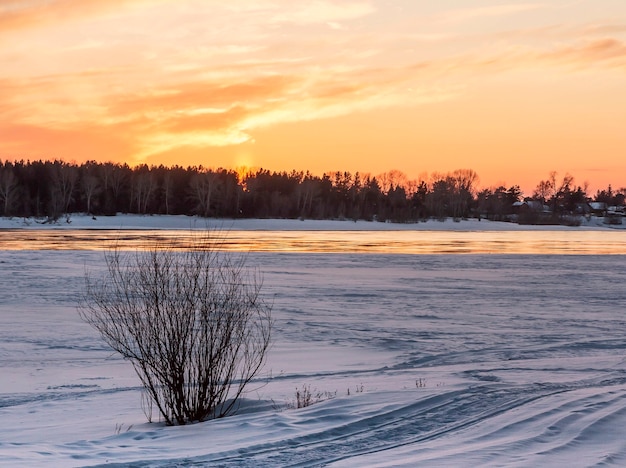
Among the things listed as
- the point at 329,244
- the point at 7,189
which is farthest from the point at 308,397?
the point at 7,189

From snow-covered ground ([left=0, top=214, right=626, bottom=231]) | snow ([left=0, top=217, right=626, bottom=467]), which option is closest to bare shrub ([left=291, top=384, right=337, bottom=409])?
snow ([left=0, top=217, right=626, bottom=467])

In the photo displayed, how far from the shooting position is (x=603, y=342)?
13625 mm

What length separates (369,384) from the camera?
10.1 metres

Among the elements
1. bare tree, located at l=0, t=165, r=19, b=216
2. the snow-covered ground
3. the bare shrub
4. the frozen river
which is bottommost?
the bare shrub

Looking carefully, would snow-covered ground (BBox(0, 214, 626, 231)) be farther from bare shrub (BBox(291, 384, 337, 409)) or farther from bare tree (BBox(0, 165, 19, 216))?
bare shrub (BBox(291, 384, 337, 409))

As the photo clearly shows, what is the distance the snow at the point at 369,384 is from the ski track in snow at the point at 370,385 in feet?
0.10

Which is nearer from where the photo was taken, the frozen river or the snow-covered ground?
the frozen river

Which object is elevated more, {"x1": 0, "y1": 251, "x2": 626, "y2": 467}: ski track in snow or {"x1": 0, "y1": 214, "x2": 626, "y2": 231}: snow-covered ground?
{"x1": 0, "y1": 214, "x2": 626, "y2": 231}: snow-covered ground

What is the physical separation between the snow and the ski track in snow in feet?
0.10

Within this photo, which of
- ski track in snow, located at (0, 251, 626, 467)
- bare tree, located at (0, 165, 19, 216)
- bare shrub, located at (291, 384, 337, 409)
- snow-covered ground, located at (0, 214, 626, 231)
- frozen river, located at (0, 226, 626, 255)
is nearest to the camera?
ski track in snow, located at (0, 251, 626, 467)

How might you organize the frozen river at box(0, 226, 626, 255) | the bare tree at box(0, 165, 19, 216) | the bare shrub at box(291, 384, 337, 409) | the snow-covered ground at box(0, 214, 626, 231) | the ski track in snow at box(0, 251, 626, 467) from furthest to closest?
1. the bare tree at box(0, 165, 19, 216)
2. the snow-covered ground at box(0, 214, 626, 231)
3. the frozen river at box(0, 226, 626, 255)
4. the bare shrub at box(291, 384, 337, 409)
5. the ski track in snow at box(0, 251, 626, 467)

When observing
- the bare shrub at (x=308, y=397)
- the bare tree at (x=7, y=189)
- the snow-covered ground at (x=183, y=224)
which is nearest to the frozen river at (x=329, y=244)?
the bare shrub at (x=308, y=397)

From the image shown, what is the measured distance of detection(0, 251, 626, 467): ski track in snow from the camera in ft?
21.4

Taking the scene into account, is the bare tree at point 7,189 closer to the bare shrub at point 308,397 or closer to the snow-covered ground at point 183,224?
Answer: the snow-covered ground at point 183,224
